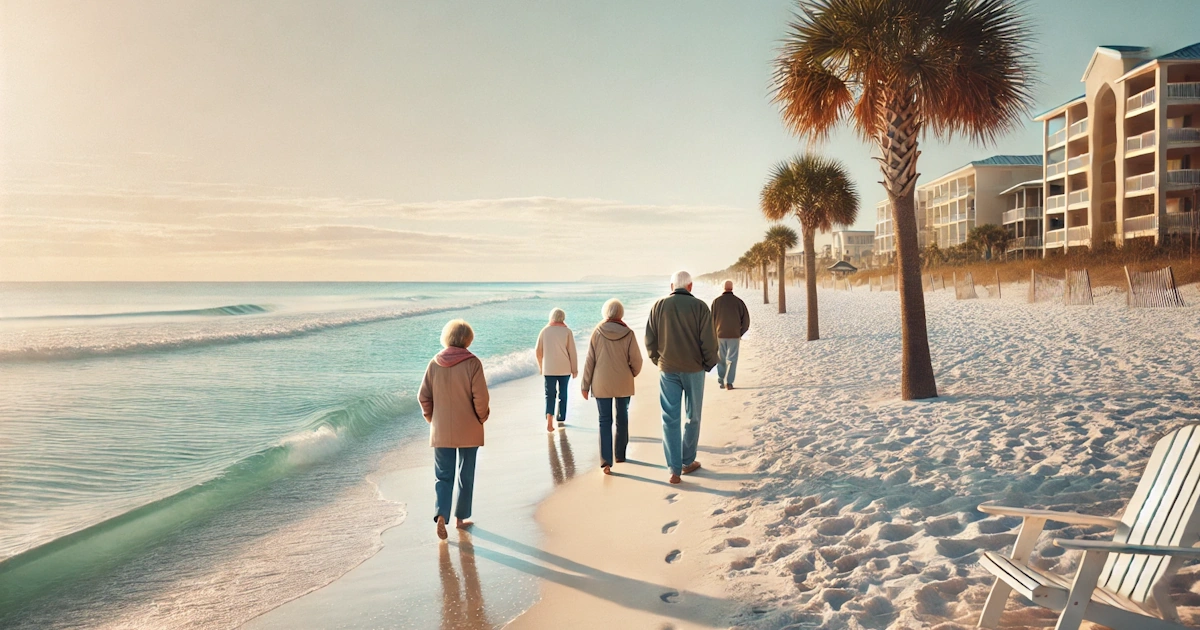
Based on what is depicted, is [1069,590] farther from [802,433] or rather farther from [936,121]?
[936,121]

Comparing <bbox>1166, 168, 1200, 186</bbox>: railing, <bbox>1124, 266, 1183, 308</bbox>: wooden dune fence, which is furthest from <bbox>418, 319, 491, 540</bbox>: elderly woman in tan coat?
<bbox>1166, 168, 1200, 186</bbox>: railing

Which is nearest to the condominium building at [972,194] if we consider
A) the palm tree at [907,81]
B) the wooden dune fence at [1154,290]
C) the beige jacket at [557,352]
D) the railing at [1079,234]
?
the railing at [1079,234]

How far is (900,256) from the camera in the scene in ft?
28.8

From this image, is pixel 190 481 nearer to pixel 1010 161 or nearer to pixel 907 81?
pixel 907 81

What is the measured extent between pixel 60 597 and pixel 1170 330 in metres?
18.7

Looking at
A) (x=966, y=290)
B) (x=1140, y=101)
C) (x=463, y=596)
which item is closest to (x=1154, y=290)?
(x=966, y=290)

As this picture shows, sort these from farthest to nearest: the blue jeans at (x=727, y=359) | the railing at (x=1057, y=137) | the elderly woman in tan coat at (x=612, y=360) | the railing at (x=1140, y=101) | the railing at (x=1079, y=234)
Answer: the railing at (x=1057, y=137) → the railing at (x=1079, y=234) → the railing at (x=1140, y=101) → the blue jeans at (x=727, y=359) → the elderly woman in tan coat at (x=612, y=360)

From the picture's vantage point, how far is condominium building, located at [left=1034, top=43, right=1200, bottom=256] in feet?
106

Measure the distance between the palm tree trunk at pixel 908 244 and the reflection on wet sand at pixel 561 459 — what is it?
4.50 metres

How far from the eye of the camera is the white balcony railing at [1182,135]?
32.2m

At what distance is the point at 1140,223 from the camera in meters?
33.0

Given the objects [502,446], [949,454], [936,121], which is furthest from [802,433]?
[936,121]

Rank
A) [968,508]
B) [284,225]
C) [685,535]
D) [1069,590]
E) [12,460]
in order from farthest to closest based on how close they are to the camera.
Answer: [284,225]
[12,460]
[685,535]
[968,508]
[1069,590]

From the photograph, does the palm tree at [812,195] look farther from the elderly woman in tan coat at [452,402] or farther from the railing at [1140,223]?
the railing at [1140,223]
